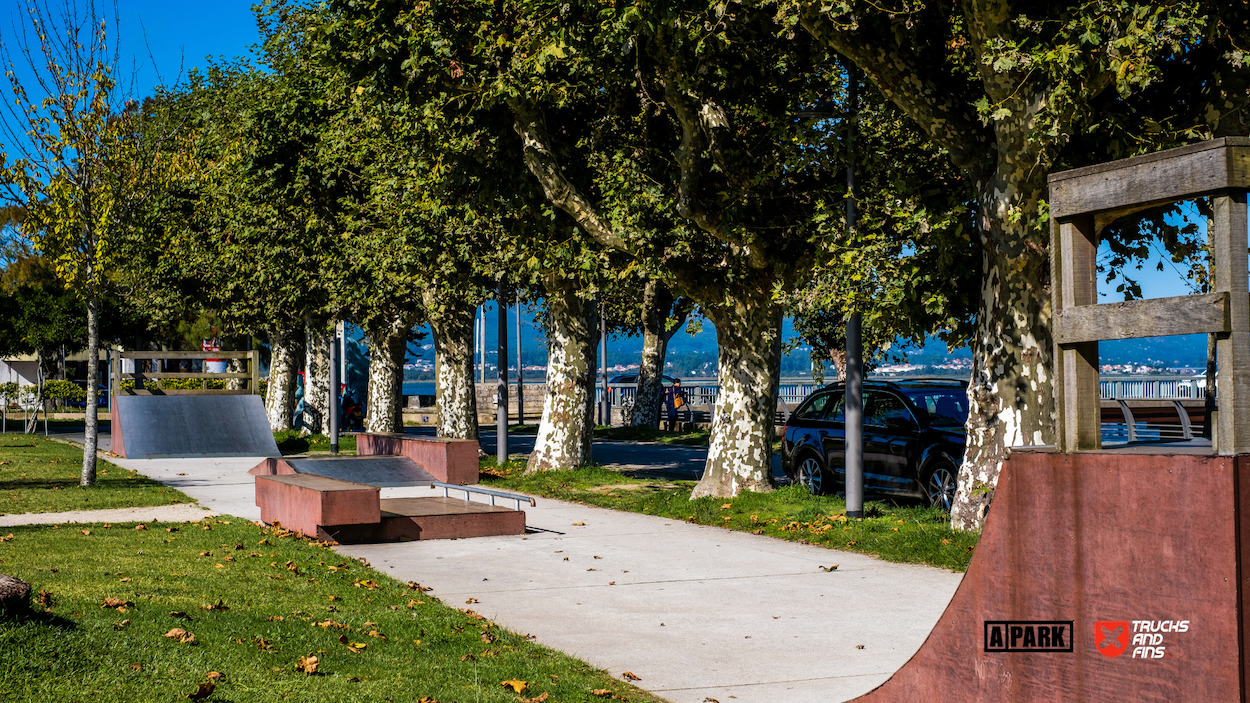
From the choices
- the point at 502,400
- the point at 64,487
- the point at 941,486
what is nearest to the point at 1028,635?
the point at 941,486

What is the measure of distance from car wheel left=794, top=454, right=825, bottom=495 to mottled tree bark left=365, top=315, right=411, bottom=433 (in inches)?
573

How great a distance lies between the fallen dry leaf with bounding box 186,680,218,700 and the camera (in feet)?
17.1

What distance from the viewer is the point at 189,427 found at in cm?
Answer: 2580

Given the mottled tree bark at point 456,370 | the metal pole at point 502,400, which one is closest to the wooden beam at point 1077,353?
the metal pole at point 502,400

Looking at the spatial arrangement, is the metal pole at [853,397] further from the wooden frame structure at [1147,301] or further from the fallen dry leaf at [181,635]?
the wooden frame structure at [1147,301]

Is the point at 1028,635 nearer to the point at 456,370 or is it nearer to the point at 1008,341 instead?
the point at 1008,341

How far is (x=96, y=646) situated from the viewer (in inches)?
228

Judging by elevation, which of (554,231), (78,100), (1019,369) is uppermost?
(78,100)

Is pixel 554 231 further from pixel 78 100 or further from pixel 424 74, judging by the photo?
pixel 78 100

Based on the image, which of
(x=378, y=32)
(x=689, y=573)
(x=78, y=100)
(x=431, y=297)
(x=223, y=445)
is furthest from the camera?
(x=223, y=445)

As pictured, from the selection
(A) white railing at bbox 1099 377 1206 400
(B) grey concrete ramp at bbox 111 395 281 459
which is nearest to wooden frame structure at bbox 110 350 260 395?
(B) grey concrete ramp at bbox 111 395 281 459

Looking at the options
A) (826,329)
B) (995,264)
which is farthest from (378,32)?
(826,329)

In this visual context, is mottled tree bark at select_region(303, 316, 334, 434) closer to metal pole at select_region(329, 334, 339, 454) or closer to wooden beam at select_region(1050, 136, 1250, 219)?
metal pole at select_region(329, 334, 339, 454)

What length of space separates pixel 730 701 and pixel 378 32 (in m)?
11.4
